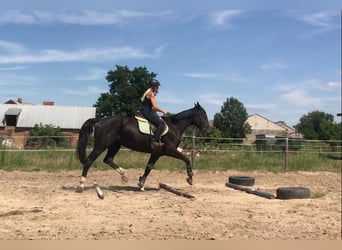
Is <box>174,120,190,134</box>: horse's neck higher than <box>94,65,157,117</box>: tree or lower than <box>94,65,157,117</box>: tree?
lower

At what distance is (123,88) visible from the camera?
444 centimetres

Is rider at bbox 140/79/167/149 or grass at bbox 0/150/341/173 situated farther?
grass at bbox 0/150/341/173

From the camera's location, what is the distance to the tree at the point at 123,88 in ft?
13.8

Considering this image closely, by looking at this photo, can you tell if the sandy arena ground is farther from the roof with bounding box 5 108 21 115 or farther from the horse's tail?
the roof with bounding box 5 108 21 115

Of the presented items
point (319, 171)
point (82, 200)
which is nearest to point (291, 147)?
point (319, 171)

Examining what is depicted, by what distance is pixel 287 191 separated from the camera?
6.66 meters

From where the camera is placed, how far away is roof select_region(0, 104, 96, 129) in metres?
3.86

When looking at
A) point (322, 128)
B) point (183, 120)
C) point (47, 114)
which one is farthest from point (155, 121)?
point (322, 128)

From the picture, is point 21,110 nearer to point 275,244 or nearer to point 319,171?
point 275,244

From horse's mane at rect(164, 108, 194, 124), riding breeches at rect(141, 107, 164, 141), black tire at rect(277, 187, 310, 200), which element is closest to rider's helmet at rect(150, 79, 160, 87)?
riding breeches at rect(141, 107, 164, 141)

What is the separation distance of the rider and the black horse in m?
0.15

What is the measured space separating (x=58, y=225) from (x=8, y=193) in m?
2.53

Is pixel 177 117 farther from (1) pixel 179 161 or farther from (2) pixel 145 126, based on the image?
(1) pixel 179 161

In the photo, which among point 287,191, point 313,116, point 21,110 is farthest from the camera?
point 313,116
